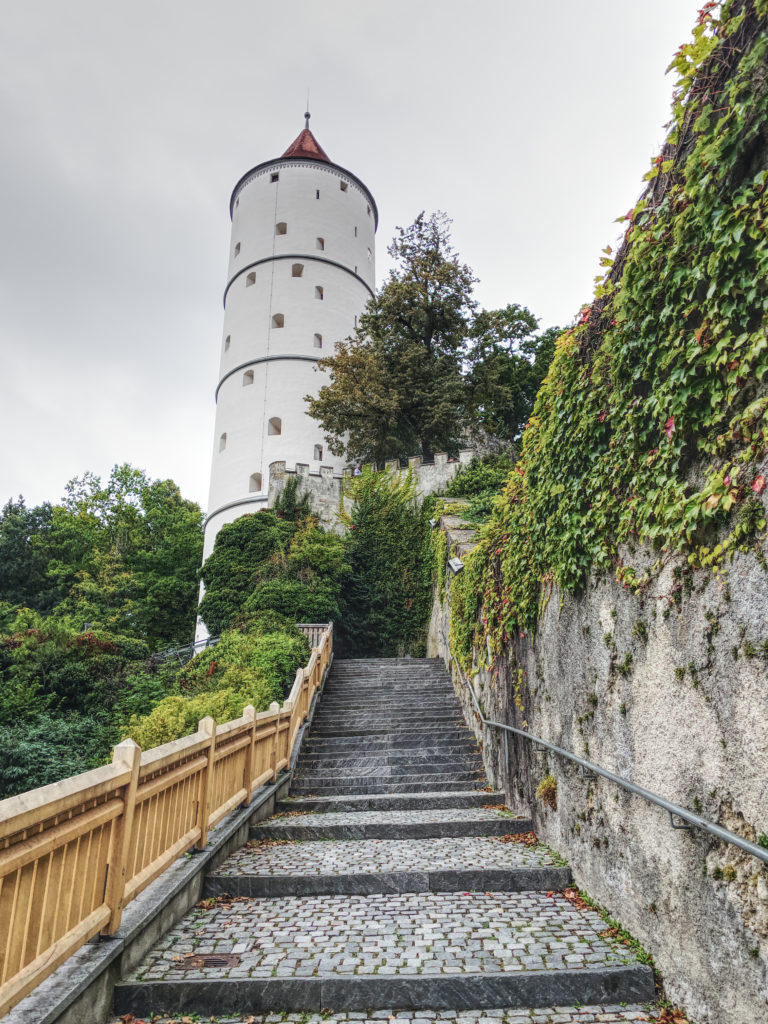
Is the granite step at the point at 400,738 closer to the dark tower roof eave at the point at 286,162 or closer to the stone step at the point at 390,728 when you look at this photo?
the stone step at the point at 390,728

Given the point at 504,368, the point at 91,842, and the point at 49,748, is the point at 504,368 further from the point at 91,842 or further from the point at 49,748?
the point at 91,842

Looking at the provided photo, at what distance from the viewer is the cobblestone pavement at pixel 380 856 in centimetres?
491

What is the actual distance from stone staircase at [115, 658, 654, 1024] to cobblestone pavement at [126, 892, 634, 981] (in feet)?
0.04

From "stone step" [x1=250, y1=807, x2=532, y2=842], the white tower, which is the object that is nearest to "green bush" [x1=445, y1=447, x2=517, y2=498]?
the white tower

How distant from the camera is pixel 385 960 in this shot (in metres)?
3.34

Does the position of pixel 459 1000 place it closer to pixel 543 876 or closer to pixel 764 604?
pixel 543 876

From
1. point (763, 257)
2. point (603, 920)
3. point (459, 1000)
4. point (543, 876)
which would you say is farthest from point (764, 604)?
point (543, 876)

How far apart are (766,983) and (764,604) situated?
1.43m

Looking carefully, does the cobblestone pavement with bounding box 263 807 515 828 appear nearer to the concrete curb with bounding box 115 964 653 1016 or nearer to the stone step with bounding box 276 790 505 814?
the stone step with bounding box 276 790 505 814

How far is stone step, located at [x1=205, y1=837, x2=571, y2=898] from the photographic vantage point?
4.54m

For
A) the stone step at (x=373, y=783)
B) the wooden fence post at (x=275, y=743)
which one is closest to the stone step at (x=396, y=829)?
the wooden fence post at (x=275, y=743)

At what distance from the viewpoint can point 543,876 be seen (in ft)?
15.1

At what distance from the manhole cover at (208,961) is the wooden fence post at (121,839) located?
1.53 feet

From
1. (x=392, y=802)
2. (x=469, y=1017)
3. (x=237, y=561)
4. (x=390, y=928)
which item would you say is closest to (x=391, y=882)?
(x=390, y=928)
